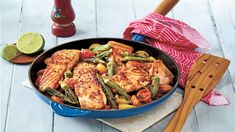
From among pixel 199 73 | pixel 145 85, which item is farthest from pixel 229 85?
pixel 145 85

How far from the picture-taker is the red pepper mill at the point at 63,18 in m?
2.08

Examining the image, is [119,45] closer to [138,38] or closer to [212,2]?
[138,38]

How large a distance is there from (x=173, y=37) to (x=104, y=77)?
1.41 feet

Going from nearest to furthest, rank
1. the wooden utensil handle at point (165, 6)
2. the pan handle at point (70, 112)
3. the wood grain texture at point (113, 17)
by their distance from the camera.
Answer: the pan handle at point (70, 112) < the wooden utensil handle at point (165, 6) < the wood grain texture at point (113, 17)

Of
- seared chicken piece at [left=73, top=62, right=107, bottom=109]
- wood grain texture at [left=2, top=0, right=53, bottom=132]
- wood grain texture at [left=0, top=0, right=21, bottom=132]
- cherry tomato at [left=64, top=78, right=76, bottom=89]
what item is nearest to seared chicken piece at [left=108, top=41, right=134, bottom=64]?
seared chicken piece at [left=73, top=62, right=107, bottom=109]

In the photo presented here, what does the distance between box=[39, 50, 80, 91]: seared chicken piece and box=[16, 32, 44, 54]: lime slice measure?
22cm

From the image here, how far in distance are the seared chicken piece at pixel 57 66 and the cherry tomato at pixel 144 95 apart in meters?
0.29

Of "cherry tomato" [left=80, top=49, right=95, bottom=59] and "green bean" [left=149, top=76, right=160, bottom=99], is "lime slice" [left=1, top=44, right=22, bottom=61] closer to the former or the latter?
"cherry tomato" [left=80, top=49, right=95, bottom=59]

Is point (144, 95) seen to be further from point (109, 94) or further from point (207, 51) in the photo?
point (207, 51)

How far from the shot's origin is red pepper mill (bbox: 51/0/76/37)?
2076mm

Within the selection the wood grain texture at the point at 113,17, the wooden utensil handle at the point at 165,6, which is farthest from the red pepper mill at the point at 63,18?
the wooden utensil handle at the point at 165,6

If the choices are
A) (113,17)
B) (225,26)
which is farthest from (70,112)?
(225,26)

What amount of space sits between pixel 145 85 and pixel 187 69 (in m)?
0.31

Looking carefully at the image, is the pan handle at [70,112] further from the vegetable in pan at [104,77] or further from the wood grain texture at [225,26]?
the wood grain texture at [225,26]
